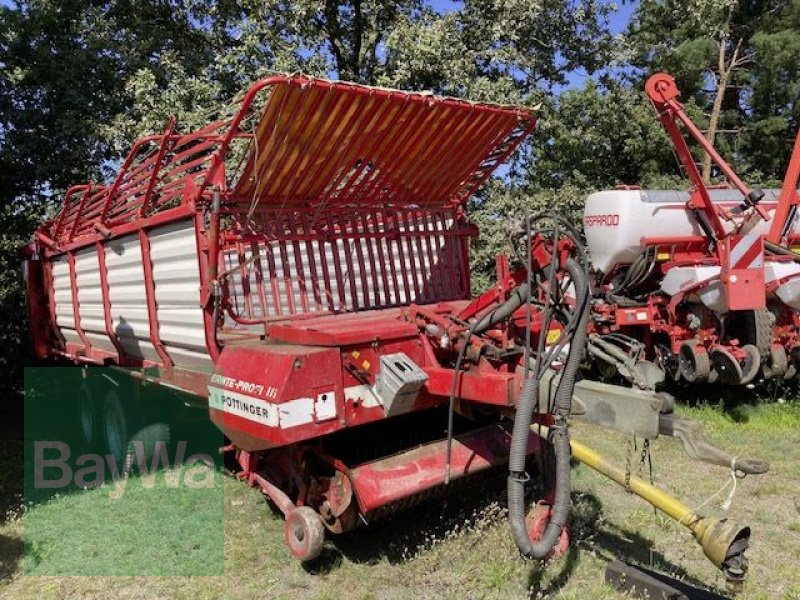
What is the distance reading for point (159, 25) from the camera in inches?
410

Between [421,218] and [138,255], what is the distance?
189 centimetres

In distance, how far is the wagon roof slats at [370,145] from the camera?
3424 millimetres

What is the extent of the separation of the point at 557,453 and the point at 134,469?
3.74 m

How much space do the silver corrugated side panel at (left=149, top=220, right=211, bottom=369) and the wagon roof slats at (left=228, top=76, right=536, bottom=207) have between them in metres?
0.44

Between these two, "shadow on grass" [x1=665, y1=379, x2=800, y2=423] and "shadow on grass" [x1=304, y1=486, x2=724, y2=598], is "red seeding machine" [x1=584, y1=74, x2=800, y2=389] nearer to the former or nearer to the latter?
"shadow on grass" [x1=665, y1=379, x2=800, y2=423]

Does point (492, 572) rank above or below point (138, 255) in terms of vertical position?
below

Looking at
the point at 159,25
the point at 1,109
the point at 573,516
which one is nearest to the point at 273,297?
the point at 573,516

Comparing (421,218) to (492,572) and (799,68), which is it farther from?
(799,68)

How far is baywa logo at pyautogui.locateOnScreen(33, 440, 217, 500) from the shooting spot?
4.93 metres

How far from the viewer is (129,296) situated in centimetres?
468

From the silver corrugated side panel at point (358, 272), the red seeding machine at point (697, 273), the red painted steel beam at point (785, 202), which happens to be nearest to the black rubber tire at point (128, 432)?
the silver corrugated side panel at point (358, 272)

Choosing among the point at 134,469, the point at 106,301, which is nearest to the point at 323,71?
the point at 106,301

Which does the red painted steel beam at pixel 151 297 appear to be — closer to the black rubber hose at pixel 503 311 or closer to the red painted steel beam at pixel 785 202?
the black rubber hose at pixel 503 311

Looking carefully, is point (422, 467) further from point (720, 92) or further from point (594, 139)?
point (720, 92)
